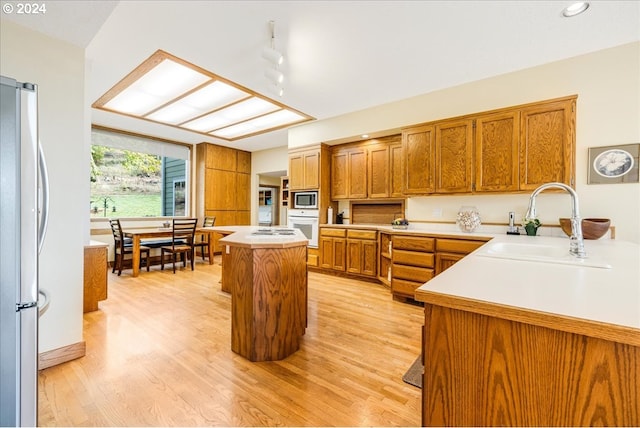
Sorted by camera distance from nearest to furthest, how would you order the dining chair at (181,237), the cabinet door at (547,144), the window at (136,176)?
the cabinet door at (547,144) < the dining chair at (181,237) < the window at (136,176)

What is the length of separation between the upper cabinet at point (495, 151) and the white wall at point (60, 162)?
137 inches

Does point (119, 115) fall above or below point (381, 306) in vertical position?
above

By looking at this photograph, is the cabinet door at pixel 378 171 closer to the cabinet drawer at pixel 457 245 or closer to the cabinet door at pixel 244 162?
the cabinet drawer at pixel 457 245

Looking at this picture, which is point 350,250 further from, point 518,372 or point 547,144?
point 518,372

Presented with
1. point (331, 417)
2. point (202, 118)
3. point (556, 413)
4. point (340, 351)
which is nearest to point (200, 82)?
point (202, 118)

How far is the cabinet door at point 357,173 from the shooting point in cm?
459

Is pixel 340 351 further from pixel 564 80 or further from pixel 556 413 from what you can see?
pixel 564 80

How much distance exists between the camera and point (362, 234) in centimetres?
427

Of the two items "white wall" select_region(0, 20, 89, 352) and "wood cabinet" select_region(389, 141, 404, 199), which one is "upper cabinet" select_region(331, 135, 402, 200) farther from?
"white wall" select_region(0, 20, 89, 352)

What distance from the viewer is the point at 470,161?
319 cm

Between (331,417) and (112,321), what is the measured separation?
2449 millimetres

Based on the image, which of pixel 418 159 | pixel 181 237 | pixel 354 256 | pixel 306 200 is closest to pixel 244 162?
pixel 181 237

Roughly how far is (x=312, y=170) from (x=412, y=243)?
7.85ft

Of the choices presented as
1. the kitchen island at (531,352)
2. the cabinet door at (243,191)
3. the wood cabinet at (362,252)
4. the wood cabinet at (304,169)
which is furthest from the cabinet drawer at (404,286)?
the cabinet door at (243,191)
